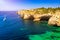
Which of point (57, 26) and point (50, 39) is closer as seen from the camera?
point (50, 39)

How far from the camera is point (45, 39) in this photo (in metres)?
23.0

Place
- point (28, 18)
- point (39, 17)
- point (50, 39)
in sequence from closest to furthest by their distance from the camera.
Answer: point (50, 39), point (39, 17), point (28, 18)

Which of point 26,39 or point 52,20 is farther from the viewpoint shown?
point 52,20

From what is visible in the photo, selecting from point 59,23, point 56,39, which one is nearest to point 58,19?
point 59,23

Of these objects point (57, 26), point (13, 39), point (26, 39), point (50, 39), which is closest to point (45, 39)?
point (50, 39)

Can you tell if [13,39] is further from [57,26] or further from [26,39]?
[57,26]

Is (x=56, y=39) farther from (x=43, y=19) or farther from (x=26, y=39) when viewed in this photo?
(x=43, y=19)

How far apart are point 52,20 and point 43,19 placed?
11756 mm

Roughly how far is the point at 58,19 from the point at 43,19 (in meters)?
13.1

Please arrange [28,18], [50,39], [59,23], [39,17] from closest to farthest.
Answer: [50,39] < [59,23] < [39,17] < [28,18]

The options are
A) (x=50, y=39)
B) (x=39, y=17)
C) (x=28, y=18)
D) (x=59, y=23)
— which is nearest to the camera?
(x=50, y=39)

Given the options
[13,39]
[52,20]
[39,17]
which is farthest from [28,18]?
[13,39]

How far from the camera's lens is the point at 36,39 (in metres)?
23.0

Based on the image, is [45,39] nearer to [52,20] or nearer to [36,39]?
[36,39]
